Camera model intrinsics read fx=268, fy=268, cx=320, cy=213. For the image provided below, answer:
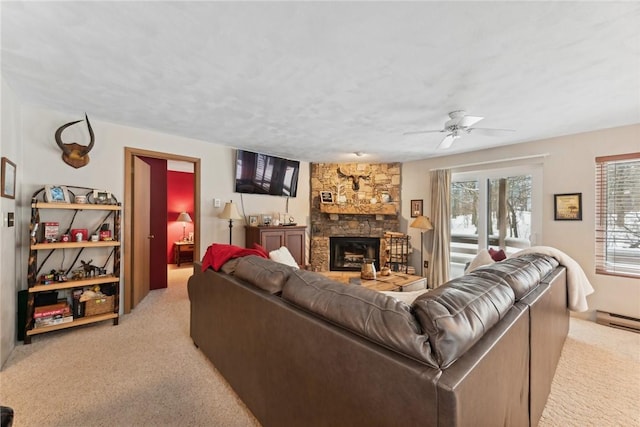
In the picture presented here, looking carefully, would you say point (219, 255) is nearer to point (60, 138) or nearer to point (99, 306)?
point (99, 306)

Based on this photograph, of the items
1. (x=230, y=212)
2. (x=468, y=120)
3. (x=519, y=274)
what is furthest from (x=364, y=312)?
(x=230, y=212)

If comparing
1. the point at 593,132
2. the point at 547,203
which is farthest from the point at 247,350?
the point at 593,132

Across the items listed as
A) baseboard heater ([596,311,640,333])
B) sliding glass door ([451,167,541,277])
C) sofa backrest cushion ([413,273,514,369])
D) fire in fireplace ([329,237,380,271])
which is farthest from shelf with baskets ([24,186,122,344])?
baseboard heater ([596,311,640,333])

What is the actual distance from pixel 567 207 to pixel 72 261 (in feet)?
19.6

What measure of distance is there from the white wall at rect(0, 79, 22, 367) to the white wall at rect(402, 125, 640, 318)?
5686mm

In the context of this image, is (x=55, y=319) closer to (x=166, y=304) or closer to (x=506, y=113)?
(x=166, y=304)

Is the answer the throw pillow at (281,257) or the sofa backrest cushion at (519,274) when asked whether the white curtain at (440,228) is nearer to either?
the sofa backrest cushion at (519,274)

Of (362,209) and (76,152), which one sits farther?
(362,209)

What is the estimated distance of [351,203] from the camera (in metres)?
5.40

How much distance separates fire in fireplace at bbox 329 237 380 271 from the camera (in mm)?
5465

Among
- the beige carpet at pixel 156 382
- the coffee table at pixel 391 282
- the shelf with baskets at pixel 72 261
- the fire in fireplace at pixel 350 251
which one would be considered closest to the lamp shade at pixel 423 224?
the fire in fireplace at pixel 350 251

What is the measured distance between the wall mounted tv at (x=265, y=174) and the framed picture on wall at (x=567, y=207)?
398cm

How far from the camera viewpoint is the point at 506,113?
9.07ft

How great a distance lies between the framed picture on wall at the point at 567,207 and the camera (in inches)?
133
